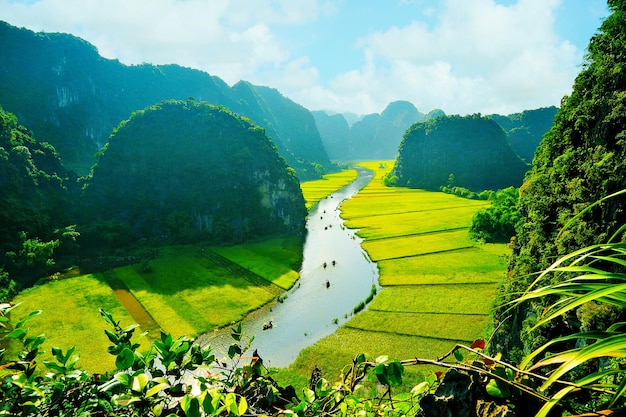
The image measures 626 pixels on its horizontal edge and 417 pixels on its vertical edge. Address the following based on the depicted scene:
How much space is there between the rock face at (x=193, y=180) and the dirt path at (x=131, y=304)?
16.1m

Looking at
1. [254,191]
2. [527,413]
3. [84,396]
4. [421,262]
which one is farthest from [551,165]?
[254,191]

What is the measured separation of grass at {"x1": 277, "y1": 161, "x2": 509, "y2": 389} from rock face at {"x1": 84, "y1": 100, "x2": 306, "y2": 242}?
1619 centimetres

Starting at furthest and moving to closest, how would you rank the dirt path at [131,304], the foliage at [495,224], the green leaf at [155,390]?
the foliage at [495,224], the dirt path at [131,304], the green leaf at [155,390]

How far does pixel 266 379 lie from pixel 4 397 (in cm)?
156

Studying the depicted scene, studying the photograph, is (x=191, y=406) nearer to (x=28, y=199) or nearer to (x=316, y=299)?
(x=316, y=299)

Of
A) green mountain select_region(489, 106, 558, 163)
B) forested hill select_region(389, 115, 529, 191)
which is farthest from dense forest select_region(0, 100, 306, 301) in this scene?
green mountain select_region(489, 106, 558, 163)

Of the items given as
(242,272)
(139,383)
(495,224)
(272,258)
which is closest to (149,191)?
(272,258)

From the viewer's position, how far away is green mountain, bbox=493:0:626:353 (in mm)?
15383

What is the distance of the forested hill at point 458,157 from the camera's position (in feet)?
373

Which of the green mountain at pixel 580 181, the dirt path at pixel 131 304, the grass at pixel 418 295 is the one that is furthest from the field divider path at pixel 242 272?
the green mountain at pixel 580 181

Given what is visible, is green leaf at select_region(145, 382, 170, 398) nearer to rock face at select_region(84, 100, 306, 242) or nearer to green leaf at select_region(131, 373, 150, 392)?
green leaf at select_region(131, 373, 150, 392)

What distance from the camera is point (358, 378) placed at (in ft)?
7.17

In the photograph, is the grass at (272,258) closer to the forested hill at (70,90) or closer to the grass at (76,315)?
the grass at (76,315)

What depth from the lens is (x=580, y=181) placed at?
58.9ft
